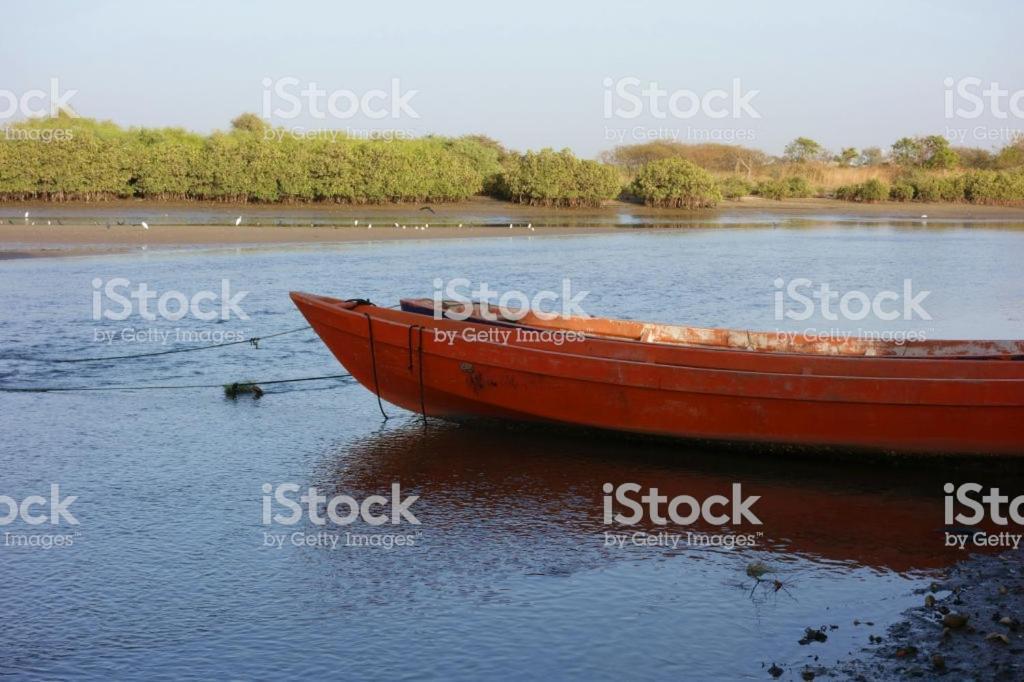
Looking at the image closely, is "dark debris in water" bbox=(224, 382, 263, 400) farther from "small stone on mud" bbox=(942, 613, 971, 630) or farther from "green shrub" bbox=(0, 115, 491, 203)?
"green shrub" bbox=(0, 115, 491, 203)

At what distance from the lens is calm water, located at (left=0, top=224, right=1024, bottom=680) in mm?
5605

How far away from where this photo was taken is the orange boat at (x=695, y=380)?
8445 mm

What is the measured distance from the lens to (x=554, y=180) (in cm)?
4484

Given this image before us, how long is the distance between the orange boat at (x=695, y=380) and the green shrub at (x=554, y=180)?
34.7m

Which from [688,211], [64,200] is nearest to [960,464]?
[64,200]

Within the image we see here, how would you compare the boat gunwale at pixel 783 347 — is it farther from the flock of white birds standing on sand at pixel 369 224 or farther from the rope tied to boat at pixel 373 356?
the flock of white birds standing on sand at pixel 369 224

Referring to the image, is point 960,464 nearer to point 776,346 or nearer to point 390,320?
point 776,346

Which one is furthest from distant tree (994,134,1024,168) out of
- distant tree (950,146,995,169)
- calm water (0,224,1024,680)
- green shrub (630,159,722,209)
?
calm water (0,224,1024,680)

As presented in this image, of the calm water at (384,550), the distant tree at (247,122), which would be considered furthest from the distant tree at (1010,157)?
the calm water at (384,550)

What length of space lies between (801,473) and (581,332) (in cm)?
263

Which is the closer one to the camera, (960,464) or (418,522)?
(418,522)

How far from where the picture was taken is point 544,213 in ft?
143

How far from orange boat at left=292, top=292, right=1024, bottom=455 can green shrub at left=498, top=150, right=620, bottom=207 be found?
34726 mm

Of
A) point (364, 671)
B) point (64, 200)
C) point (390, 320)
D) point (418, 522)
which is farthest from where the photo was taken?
point (64, 200)
